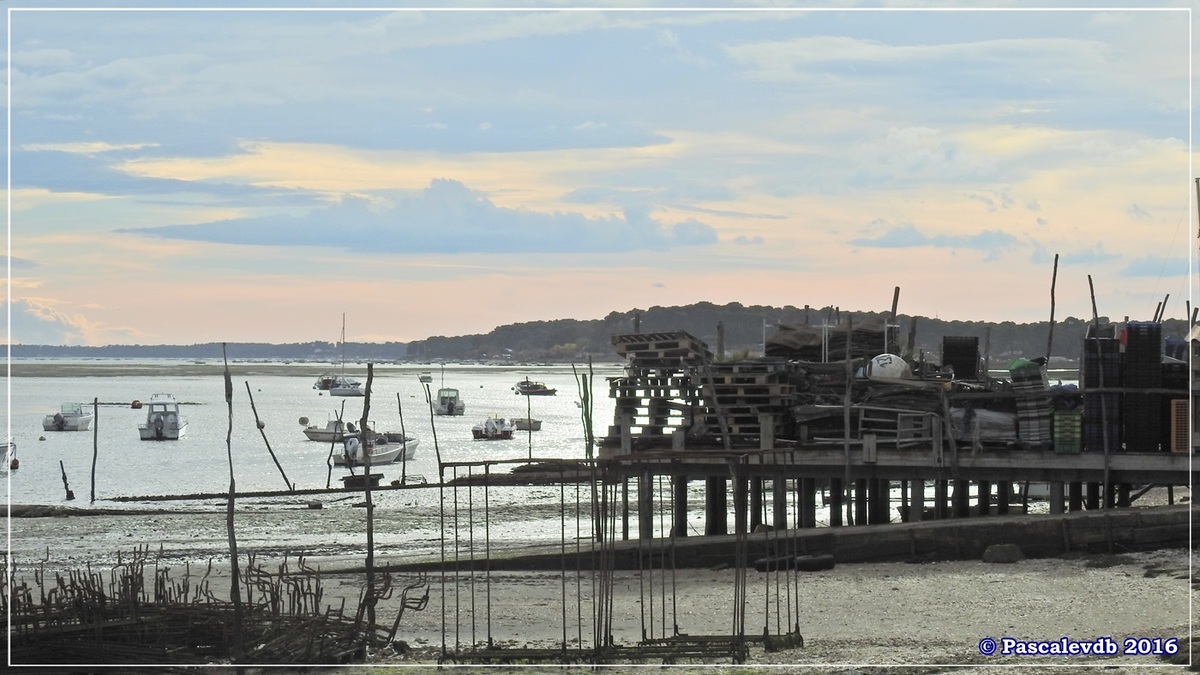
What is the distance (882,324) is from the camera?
35812 millimetres

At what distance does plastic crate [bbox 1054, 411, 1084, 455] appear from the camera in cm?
2641

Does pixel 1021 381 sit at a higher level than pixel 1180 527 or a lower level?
higher

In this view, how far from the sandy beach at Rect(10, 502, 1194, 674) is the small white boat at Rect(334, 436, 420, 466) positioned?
126 ft

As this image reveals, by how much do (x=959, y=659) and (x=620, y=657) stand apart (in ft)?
12.8

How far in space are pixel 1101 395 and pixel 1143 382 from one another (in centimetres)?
76

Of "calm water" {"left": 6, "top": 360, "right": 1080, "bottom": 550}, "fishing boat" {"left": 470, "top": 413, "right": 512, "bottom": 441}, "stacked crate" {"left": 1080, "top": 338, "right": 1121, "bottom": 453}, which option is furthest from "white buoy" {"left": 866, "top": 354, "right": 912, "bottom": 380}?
"fishing boat" {"left": 470, "top": 413, "right": 512, "bottom": 441}

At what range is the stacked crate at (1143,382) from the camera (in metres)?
25.8

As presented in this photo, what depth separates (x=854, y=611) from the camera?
824 inches

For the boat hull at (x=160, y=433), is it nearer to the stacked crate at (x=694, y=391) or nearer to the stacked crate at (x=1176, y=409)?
the stacked crate at (x=694, y=391)

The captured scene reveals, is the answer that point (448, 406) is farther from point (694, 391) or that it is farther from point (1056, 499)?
point (1056, 499)

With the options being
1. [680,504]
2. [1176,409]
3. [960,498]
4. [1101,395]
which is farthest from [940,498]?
[1176,409]

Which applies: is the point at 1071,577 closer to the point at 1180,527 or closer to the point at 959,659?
the point at 1180,527

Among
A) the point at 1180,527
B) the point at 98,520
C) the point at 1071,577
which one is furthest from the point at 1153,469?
the point at 98,520

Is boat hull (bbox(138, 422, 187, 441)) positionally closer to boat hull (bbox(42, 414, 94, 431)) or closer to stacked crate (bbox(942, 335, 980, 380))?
boat hull (bbox(42, 414, 94, 431))
